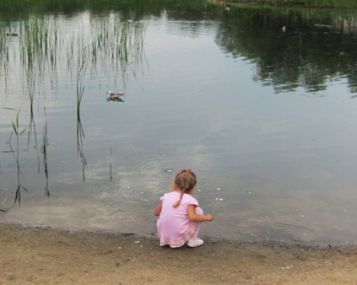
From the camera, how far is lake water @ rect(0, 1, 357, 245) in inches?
260

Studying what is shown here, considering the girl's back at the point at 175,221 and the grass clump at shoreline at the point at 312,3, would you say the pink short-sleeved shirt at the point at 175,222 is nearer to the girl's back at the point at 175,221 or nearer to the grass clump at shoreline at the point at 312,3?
the girl's back at the point at 175,221

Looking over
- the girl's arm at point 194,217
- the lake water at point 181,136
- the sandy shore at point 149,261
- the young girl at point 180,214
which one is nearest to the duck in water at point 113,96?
the lake water at point 181,136

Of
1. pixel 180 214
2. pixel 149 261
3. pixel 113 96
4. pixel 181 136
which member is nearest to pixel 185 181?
pixel 180 214

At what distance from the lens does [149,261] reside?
5152mm

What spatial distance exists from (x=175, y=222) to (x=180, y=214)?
9cm

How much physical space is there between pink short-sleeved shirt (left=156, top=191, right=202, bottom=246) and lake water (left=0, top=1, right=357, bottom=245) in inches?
26.4

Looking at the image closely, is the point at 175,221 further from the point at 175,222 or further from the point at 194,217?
the point at 194,217

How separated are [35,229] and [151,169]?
96.9 inches

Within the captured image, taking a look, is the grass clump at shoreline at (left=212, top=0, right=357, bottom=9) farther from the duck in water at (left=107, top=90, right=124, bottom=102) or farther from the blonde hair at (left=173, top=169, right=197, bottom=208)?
the blonde hair at (left=173, top=169, right=197, bottom=208)

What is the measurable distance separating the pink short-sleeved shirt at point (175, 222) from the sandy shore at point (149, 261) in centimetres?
12

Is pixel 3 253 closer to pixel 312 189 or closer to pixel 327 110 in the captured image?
pixel 312 189

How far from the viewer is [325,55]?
64.7 feet

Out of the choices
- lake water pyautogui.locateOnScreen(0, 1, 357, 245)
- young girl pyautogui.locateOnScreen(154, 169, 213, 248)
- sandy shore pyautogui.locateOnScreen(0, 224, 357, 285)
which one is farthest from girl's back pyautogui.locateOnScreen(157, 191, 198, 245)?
lake water pyautogui.locateOnScreen(0, 1, 357, 245)

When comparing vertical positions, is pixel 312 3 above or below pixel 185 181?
above
